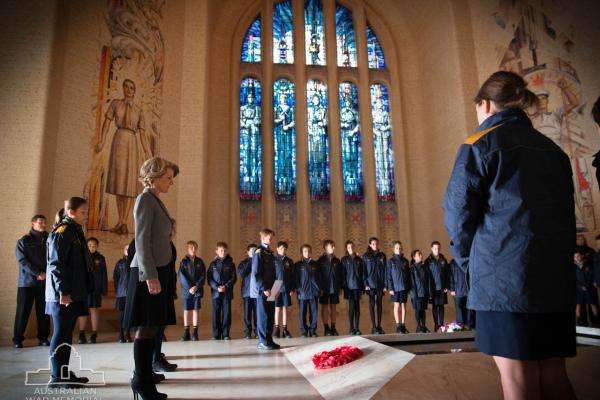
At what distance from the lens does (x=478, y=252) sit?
71.5 inches

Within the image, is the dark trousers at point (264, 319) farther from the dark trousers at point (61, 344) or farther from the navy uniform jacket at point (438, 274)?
the navy uniform jacket at point (438, 274)

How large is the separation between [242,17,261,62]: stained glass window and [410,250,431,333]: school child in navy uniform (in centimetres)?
1054

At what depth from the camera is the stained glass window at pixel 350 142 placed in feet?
50.9

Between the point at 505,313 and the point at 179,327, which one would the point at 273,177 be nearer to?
the point at 179,327

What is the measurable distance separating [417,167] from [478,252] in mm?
14270

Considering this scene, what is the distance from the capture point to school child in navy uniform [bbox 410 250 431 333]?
29.3 feet

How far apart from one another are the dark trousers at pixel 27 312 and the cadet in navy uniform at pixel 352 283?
18.3 feet

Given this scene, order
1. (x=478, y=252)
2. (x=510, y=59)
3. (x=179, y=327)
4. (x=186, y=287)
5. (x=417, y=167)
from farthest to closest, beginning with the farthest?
(x=417, y=167) < (x=510, y=59) < (x=179, y=327) < (x=186, y=287) < (x=478, y=252)

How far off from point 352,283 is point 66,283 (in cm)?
596

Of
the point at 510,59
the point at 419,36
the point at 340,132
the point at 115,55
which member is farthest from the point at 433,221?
the point at 115,55

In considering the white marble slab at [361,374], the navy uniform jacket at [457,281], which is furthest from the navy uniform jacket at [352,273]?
the white marble slab at [361,374]

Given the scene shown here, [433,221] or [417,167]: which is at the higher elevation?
[417,167]

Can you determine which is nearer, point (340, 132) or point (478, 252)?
point (478, 252)

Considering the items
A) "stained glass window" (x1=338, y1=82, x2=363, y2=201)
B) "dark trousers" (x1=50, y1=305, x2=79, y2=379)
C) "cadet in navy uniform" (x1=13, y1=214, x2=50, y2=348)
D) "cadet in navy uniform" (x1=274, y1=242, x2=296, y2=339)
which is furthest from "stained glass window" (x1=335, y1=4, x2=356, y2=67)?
"dark trousers" (x1=50, y1=305, x2=79, y2=379)
